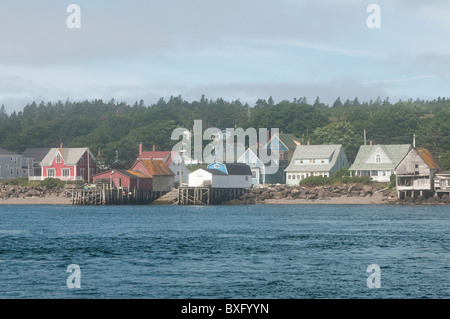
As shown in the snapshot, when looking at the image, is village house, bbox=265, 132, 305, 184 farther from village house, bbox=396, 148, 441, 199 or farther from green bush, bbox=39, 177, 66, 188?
green bush, bbox=39, 177, 66, 188

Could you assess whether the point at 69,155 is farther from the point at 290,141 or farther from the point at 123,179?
the point at 290,141

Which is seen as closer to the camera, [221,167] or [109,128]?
[221,167]

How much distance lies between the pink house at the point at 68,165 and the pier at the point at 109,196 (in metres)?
8.66

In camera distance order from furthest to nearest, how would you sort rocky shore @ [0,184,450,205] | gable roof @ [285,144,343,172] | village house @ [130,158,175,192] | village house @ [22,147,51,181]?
village house @ [22,147,51,181] → gable roof @ [285,144,343,172] → village house @ [130,158,175,192] → rocky shore @ [0,184,450,205]

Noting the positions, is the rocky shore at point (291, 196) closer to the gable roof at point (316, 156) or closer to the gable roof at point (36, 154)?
the gable roof at point (316, 156)

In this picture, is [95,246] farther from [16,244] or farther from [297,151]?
[297,151]

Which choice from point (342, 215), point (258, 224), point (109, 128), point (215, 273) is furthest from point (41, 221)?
point (109, 128)

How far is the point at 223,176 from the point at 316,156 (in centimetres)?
1832

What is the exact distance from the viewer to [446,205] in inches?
3674

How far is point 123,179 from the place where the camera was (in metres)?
103

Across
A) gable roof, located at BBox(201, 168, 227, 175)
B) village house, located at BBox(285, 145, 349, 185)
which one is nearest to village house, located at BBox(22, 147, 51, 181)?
gable roof, located at BBox(201, 168, 227, 175)

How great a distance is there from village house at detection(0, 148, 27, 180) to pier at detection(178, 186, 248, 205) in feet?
129

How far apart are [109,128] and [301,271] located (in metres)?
146

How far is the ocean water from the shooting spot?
99.8 feet
